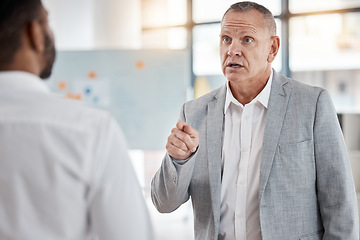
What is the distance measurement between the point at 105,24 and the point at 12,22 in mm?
5132

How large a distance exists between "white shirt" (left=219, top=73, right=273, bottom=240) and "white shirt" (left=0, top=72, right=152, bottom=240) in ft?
2.76

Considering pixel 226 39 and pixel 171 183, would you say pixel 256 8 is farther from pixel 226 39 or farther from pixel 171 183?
pixel 171 183

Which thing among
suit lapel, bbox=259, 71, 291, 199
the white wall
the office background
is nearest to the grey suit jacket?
suit lapel, bbox=259, 71, 291, 199

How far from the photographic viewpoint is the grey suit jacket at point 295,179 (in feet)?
4.93

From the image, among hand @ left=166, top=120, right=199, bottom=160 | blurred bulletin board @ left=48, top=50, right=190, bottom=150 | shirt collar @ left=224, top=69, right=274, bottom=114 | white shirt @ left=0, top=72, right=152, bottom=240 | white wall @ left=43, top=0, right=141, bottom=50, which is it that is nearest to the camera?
white shirt @ left=0, top=72, right=152, bottom=240

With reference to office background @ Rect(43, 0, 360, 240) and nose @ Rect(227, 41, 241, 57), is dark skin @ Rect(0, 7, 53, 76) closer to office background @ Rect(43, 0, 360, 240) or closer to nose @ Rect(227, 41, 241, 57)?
nose @ Rect(227, 41, 241, 57)

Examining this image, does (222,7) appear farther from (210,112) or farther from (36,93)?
(36,93)

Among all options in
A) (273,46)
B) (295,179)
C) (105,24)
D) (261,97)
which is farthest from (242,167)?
(105,24)

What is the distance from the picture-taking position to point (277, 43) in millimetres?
1841

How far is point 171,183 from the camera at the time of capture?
155 cm

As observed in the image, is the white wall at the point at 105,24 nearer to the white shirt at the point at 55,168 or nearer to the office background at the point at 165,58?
the office background at the point at 165,58

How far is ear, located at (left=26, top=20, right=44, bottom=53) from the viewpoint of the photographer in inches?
31.8

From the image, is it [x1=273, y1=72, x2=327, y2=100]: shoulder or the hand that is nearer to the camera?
the hand

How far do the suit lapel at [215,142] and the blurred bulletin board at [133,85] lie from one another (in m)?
2.83
